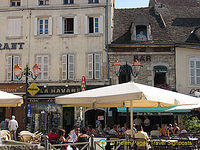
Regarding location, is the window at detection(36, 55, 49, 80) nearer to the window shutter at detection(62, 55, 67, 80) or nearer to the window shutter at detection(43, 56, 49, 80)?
the window shutter at detection(43, 56, 49, 80)

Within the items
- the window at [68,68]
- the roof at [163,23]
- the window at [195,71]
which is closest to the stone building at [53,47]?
the window at [68,68]

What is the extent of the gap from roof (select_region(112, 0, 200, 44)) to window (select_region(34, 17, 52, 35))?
168 inches

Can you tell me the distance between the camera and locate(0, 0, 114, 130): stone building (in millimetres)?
19219

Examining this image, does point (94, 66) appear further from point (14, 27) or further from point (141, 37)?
point (14, 27)

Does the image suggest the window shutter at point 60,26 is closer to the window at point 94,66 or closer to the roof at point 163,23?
the window at point 94,66

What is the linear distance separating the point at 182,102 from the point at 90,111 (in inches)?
448

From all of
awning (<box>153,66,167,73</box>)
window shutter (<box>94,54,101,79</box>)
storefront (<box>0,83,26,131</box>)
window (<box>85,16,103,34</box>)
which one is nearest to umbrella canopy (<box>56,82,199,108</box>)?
awning (<box>153,66,167,73</box>)

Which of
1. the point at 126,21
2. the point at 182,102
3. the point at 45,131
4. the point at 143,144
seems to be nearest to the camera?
the point at 143,144

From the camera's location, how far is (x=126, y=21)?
21.3m

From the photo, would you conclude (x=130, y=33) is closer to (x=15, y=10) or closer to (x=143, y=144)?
(x=15, y=10)

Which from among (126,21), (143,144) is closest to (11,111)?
(126,21)

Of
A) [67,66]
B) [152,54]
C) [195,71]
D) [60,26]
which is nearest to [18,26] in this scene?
[60,26]

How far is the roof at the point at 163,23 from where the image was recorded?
1956 cm

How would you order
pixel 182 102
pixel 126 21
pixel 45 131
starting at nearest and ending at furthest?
pixel 182 102 → pixel 45 131 → pixel 126 21
